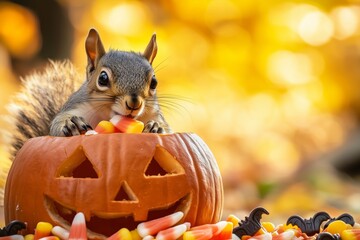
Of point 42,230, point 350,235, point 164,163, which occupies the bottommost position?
point 42,230

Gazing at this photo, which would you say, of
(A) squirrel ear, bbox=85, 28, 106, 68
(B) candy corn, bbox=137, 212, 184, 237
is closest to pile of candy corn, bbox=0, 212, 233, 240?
(B) candy corn, bbox=137, 212, 184, 237

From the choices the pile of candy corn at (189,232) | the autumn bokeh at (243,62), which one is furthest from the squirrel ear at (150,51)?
the autumn bokeh at (243,62)

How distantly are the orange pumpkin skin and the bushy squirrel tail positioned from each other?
0.76m

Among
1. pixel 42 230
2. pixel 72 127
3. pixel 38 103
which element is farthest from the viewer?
pixel 38 103

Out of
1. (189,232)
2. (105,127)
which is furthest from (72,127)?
(189,232)

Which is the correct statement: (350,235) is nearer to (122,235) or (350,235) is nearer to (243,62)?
(122,235)

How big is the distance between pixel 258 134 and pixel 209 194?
31.6 feet

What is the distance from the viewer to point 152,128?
3.86 meters

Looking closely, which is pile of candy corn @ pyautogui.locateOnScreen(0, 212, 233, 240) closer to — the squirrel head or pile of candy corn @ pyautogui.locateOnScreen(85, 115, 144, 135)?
pile of candy corn @ pyautogui.locateOnScreen(85, 115, 144, 135)

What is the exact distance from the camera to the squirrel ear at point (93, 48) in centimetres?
407

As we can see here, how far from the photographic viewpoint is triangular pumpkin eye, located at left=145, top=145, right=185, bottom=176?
140 inches

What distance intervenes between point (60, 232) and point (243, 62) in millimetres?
9147

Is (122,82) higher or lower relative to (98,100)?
higher

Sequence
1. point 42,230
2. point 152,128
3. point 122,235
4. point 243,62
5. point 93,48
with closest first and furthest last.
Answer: point 122,235 → point 42,230 → point 152,128 → point 93,48 → point 243,62
